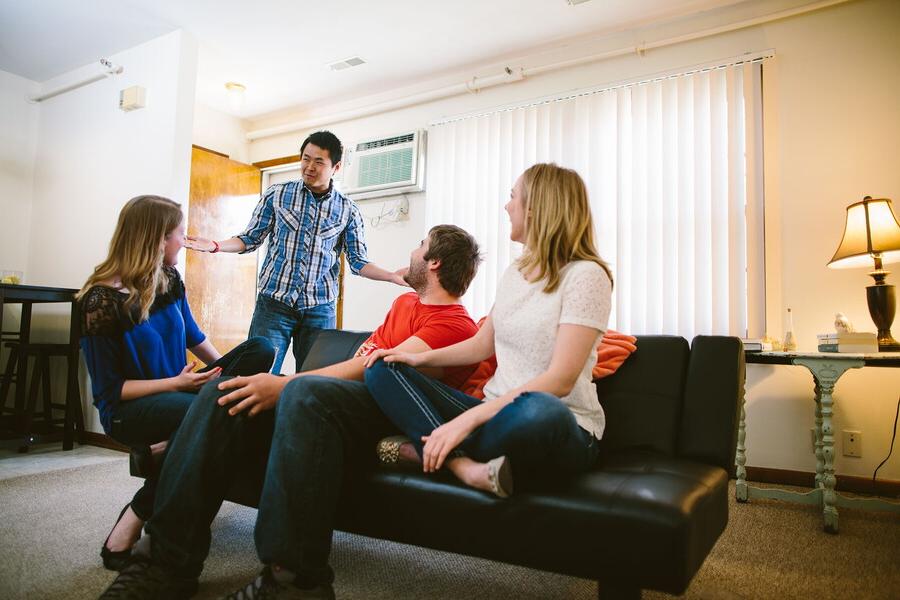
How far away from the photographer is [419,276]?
1.76 m

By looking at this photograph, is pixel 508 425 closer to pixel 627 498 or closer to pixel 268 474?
pixel 627 498

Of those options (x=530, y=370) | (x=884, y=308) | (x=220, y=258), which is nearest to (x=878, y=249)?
(x=884, y=308)

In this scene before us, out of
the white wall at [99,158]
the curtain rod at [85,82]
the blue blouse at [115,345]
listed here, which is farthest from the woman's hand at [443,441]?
the curtain rod at [85,82]

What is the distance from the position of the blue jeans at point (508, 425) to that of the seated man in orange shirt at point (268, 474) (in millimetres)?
101

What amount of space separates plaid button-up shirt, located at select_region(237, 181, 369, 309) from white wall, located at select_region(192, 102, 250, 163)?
2.28m

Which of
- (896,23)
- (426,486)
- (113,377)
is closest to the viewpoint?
(426,486)

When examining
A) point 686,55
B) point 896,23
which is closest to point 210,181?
point 686,55

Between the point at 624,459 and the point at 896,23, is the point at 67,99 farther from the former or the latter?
the point at 896,23

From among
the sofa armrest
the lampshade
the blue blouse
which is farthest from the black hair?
the lampshade

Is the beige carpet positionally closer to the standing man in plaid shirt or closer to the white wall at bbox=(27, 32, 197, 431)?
the standing man in plaid shirt

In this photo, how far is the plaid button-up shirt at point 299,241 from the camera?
250cm

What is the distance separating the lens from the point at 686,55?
3160 mm

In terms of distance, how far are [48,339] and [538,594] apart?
3977mm

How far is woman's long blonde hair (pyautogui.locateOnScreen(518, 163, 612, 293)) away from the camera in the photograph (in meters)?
1.37
